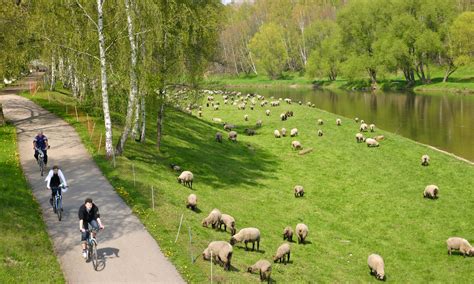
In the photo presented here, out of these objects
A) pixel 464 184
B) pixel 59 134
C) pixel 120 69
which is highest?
pixel 120 69

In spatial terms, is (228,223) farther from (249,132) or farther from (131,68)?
(249,132)

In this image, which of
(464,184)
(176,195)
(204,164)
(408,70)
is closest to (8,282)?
(176,195)

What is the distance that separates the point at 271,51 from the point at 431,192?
5199 inches

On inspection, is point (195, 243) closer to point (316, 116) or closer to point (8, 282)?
point (8, 282)

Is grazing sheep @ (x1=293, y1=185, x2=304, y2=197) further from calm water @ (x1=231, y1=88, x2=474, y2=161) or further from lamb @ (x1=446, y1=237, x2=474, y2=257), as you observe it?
calm water @ (x1=231, y1=88, x2=474, y2=161)

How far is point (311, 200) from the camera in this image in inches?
1337

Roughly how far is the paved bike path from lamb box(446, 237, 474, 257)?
1553 centimetres

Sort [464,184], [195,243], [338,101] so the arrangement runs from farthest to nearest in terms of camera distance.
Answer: [338,101] < [464,184] < [195,243]

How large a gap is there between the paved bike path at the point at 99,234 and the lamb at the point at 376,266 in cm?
1015

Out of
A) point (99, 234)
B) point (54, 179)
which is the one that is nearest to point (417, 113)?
point (99, 234)

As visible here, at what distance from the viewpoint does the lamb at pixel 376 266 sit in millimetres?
22609

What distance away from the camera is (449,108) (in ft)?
271

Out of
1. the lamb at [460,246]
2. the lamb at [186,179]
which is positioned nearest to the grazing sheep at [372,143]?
the lamb at [460,246]

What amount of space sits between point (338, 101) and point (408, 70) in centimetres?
3009
